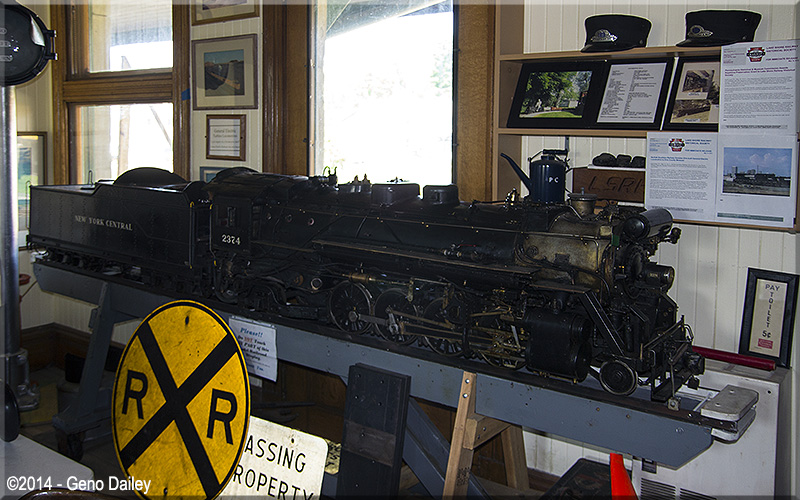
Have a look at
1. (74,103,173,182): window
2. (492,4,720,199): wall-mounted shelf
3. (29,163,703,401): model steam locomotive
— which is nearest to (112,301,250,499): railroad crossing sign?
(29,163,703,401): model steam locomotive

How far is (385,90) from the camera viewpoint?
17.6ft

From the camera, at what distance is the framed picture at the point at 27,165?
757cm

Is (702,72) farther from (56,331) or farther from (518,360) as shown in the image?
(56,331)

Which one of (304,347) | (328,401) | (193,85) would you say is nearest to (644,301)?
(304,347)

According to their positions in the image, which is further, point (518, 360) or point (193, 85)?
point (193, 85)

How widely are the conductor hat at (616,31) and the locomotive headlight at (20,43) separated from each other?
377 centimetres

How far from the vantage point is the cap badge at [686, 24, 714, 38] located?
3.52 metres

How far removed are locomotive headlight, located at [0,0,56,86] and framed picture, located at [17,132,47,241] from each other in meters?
3.24

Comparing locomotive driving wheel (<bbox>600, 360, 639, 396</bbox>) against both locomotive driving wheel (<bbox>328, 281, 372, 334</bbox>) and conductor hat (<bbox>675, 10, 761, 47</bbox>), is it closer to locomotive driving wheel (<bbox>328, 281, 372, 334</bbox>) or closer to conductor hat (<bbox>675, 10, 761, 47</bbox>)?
locomotive driving wheel (<bbox>328, 281, 372, 334</bbox>)

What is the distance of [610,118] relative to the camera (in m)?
3.97

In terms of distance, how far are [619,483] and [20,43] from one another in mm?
4742

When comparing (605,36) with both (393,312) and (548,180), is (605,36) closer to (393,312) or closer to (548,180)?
(548,180)

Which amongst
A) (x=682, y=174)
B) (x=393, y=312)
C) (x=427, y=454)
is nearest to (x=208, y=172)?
(x=393, y=312)

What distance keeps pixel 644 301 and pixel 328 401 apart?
3.24m
